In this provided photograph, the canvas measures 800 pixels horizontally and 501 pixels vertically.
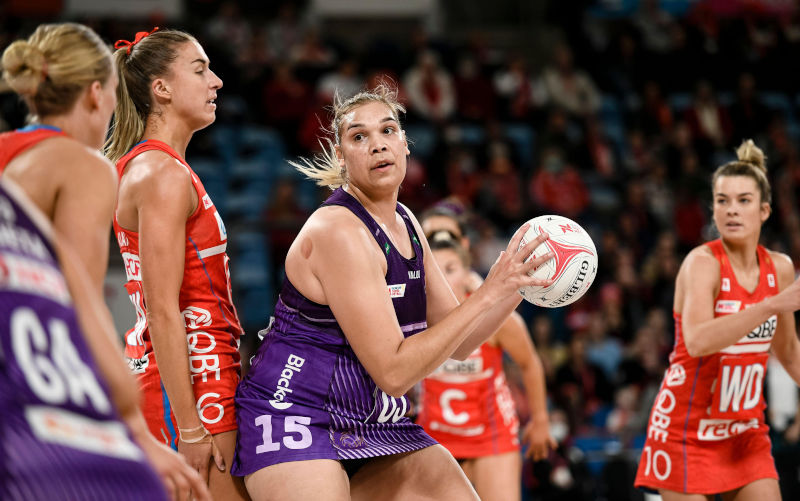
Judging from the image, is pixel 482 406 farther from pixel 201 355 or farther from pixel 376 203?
pixel 201 355

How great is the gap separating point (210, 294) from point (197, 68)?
902 millimetres

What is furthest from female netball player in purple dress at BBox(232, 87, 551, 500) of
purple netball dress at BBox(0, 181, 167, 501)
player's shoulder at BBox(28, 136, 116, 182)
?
purple netball dress at BBox(0, 181, 167, 501)

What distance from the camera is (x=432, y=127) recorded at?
12.3 meters

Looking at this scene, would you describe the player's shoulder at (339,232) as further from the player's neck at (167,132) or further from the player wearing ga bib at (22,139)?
the player wearing ga bib at (22,139)

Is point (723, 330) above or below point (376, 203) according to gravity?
below

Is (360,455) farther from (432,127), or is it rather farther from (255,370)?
(432,127)

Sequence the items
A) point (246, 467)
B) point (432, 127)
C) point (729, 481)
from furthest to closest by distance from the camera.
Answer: point (432, 127)
point (729, 481)
point (246, 467)

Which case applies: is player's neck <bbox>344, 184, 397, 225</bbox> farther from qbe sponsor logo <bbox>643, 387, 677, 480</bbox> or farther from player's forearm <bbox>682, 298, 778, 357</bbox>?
qbe sponsor logo <bbox>643, 387, 677, 480</bbox>

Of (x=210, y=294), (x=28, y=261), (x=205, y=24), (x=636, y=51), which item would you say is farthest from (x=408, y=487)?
(x=636, y=51)

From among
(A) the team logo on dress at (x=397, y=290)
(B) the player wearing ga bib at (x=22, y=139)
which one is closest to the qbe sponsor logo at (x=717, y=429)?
(A) the team logo on dress at (x=397, y=290)

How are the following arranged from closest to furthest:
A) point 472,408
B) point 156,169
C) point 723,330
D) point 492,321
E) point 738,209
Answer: point 156,169
point 492,321
point 723,330
point 738,209
point 472,408

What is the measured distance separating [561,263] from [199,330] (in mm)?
1382

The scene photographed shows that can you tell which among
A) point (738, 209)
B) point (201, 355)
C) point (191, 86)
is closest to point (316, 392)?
point (201, 355)

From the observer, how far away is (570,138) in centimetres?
1264
